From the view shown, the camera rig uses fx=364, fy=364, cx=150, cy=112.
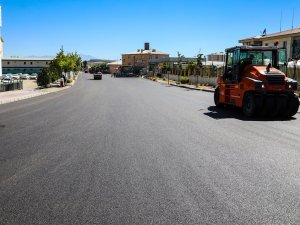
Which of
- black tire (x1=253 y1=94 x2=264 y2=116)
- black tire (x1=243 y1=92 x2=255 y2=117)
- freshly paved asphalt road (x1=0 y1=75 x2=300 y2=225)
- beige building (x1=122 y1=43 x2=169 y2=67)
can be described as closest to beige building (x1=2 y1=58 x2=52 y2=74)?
beige building (x1=122 y1=43 x2=169 y2=67)

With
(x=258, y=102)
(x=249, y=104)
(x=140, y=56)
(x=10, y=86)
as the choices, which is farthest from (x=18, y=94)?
(x=140, y=56)

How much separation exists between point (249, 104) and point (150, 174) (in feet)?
30.4

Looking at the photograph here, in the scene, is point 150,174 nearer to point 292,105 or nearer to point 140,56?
point 292,105

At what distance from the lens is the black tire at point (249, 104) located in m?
14.4

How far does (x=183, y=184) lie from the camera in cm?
604

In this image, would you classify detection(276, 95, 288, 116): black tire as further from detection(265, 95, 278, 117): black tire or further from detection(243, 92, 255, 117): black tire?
detection(243, 92, 255, 117): black tire

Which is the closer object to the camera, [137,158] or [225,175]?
[225,175]

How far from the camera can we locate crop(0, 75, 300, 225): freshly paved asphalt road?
4.83 m

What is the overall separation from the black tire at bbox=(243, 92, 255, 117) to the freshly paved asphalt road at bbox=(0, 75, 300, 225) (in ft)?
7.38

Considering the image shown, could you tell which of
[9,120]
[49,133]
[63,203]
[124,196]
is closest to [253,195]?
[124,196]

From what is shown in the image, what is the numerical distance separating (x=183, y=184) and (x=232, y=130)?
588cm

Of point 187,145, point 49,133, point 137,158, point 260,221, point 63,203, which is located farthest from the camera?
point 49,133

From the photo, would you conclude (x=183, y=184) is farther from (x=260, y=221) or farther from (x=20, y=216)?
(x=20, y=216)

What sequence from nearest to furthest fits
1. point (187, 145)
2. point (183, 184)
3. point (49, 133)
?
point (183, 184)
point (187, 145)
point (49, 133)
